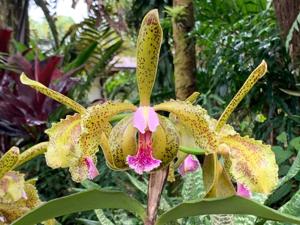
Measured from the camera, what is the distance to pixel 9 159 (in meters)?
0.57

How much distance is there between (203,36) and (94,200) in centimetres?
133

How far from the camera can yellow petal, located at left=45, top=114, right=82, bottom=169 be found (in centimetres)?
56

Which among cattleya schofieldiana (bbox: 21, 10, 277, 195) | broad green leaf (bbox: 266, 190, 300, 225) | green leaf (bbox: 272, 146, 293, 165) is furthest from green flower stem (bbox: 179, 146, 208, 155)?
green leaf (bbox: 272, 146, 293, 165)

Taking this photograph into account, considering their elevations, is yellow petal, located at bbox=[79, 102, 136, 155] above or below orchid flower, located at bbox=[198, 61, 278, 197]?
above

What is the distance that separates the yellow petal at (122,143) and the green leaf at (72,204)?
10 cm

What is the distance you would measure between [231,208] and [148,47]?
201 mm

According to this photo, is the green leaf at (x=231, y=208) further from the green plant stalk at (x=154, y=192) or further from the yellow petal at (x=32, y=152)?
the yellow petal at (x=32, y=152)

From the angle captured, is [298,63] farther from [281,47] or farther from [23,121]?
[23,121]

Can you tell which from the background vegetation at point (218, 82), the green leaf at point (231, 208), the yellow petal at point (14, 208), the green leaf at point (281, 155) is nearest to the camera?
the green leaf at point (231, 208)

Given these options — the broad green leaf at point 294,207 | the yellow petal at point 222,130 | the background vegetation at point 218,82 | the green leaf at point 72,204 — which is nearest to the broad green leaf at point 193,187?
the broad green leaf at point 294,207

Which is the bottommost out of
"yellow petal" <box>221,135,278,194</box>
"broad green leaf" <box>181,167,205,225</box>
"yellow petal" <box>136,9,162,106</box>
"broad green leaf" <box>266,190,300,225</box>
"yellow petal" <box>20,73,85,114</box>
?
"broad green leaf" <box>181,167,205,225</box>

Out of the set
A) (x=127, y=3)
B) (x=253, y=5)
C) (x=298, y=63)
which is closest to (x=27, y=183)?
(x=298, y=63)

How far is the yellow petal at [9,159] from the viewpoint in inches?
22.0

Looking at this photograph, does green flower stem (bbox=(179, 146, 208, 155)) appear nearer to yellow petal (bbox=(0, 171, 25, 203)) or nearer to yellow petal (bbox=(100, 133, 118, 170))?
yellow petal (bbox=(100, 133, 118, 170))
